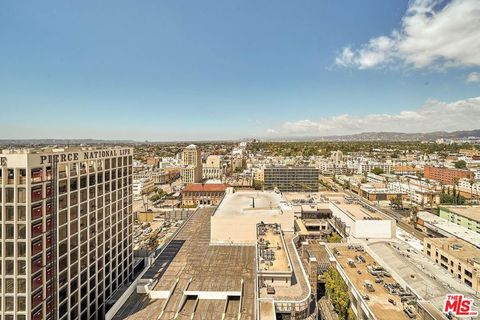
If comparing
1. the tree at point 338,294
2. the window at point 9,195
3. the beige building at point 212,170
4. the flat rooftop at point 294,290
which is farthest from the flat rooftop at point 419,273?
the beige building at point 212,170

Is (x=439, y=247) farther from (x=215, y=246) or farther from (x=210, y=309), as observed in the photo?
(x=210, y=309)

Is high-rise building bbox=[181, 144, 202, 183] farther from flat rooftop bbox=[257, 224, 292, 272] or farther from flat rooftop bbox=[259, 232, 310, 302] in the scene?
flat rooftop bbox=[259, 232, 310, 302]

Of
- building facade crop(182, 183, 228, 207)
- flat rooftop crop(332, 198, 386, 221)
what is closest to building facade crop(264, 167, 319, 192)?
building facade crop(182, 183, 228, 207)

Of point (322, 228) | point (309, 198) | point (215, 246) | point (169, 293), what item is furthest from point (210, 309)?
point (309, 198)

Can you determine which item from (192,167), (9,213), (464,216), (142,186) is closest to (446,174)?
(464,216)

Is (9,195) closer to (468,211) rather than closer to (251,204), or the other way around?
(251,204)
